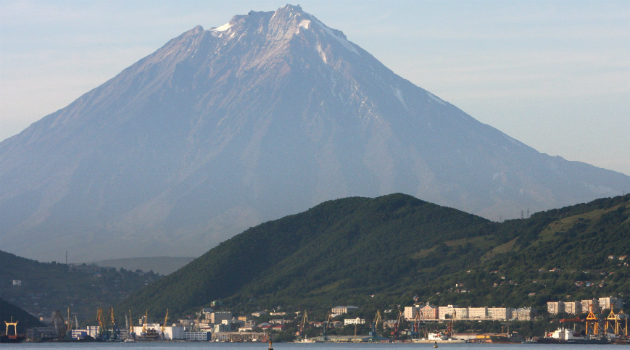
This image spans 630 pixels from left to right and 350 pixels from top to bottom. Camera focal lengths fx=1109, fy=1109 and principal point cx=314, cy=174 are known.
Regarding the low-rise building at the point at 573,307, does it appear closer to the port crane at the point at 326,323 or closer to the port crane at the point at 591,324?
the port crane at the point at 591,324

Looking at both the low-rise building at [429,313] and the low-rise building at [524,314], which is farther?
the low-rise building at [429,313]

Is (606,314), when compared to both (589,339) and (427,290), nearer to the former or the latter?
(589,339)

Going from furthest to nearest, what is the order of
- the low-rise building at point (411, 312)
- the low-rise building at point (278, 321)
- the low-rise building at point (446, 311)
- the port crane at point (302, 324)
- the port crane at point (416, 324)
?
the low-rise building at point (278, 321), the port crane at point (302, 324), the low-rise building at point (411, 312), the low-rise building at point (446, 311), the port crane at point (416, 324)

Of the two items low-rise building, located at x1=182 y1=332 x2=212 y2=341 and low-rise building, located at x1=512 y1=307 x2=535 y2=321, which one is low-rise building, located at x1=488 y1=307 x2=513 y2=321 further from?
low-rise building, located at x1=182 y1=332 x2=212 y2=341

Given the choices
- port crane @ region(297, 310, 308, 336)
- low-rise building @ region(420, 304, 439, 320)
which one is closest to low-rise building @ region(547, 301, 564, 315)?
low-rise building @ region(420, 304, 439, 320)

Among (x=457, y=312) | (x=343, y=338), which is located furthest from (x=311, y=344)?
(x=457, y=312)

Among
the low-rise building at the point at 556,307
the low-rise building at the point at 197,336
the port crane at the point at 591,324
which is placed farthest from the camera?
the low-rise building at the point at 197,336

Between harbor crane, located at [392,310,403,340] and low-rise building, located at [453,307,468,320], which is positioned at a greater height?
low-rise building, located at [453,307,468,320]

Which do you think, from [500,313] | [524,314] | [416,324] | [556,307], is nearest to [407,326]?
[416,324]

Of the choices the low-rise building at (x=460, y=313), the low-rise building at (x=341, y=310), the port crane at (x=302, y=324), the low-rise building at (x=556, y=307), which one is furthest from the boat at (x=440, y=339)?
the port crane at (x=302, y=324)

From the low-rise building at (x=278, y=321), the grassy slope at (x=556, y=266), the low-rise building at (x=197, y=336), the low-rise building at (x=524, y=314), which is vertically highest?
the grassy slope at (x=556, y=266)

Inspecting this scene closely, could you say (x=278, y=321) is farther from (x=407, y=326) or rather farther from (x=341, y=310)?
(x=407, y=326)
